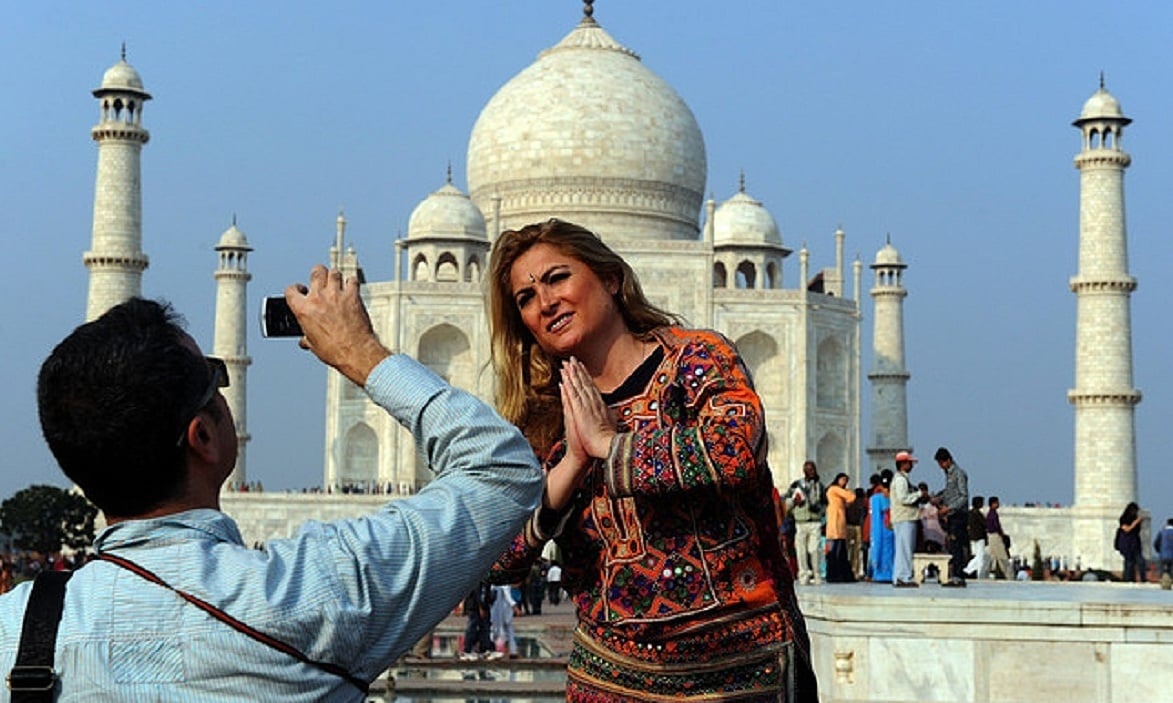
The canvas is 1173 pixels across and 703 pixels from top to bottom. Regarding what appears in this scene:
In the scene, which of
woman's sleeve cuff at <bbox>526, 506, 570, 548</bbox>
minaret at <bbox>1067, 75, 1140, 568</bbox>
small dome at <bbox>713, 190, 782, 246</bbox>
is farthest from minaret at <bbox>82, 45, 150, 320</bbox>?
woman's sleeve cuff at <bbox>526, 506, 570, 548</bbox>

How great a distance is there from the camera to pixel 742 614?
8.11 feet

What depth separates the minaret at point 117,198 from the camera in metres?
27.6

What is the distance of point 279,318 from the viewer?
6.31 feet

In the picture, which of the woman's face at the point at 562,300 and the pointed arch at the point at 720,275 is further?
the pointed arch at the point at 720,275

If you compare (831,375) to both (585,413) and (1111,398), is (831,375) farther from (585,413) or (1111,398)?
(585,413)

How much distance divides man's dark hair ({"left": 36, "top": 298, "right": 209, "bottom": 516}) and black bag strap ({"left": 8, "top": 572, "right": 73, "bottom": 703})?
5.0 inches

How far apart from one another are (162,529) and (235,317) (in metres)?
32.5

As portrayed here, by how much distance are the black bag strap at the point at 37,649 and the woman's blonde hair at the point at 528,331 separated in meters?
1.24

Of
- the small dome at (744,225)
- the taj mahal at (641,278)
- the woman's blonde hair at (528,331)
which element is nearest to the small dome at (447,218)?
the taj mahal at (641,278)

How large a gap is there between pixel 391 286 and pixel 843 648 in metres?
25.6

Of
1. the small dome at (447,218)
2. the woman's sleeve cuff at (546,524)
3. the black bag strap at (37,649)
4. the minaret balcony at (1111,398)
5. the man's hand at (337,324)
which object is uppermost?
the small dome at (447,218)

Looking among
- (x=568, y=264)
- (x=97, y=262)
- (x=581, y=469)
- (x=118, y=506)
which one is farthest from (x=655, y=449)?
(x=97, y=262)

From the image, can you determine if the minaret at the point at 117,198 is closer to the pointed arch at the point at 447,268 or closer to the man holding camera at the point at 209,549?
the pointed arch at the point at 447,268

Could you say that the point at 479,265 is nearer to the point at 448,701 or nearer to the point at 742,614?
the point at 448,701
